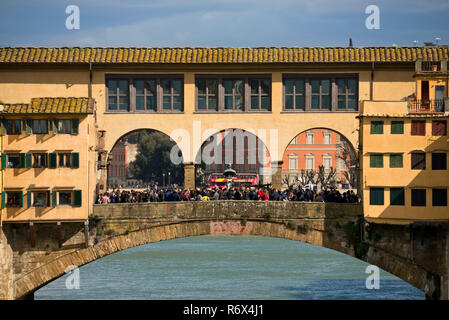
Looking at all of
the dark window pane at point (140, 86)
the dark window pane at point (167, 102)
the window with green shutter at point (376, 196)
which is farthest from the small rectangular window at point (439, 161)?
the dark window pane at point (140, 86)

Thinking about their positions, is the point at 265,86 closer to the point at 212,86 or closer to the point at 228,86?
the point at 228,86

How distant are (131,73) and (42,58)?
4164mm

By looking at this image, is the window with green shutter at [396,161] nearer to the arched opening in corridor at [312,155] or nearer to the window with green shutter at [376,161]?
the window with green shutter at [376,161]

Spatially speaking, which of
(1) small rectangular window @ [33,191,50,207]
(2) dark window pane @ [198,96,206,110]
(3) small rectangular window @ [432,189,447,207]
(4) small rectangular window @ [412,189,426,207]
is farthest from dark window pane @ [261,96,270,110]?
(1) small rectangular window @ [33,191,50,207]

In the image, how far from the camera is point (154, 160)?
13450 cm

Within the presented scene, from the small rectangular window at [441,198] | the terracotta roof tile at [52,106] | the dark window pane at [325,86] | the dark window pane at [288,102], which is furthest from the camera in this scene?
the dark window pane at [288,102]

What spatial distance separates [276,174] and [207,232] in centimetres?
604

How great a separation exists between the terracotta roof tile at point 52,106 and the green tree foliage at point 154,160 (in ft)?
274

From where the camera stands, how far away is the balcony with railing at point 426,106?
4722cm

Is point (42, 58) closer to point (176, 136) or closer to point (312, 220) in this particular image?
point (176, 136)

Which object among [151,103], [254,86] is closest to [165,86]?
[151,103]

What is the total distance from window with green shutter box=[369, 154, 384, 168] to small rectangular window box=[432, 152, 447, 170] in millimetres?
2183

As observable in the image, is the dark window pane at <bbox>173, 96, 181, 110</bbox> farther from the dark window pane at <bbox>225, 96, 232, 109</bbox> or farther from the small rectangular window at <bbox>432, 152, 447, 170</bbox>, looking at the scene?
the small rectangular window at <bbox>432, 152, 447, 170</bbox>

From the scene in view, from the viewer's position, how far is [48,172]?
1850 inches
